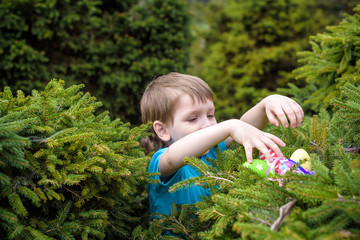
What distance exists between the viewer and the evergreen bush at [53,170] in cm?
127

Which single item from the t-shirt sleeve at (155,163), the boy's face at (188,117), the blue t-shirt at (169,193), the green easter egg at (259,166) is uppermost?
the boy's face at (188,117)

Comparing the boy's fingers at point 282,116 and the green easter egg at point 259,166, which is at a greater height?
the boy's fingers at point 282,116

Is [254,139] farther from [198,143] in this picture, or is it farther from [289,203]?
[289,203]

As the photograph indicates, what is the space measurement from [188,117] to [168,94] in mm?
281

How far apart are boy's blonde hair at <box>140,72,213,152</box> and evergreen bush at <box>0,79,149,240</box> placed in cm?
68

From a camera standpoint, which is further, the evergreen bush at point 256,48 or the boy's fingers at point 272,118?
the evergreen bush at point 256,48

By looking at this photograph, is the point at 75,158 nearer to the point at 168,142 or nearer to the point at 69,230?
the point at 69,230

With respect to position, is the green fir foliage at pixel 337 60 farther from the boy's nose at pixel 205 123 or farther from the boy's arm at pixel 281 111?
the boy's nose at pixel 205 123

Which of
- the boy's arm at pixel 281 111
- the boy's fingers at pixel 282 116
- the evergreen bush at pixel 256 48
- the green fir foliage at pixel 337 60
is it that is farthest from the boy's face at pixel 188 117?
the evergreen bush at pixel 256 48

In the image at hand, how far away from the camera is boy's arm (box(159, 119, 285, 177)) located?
1467mm

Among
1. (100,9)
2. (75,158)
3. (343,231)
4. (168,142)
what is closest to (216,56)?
(100,9)

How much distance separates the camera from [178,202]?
210 centimetres

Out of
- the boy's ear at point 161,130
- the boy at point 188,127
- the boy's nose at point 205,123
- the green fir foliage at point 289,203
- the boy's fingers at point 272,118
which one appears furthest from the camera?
the boy's ear at point 161,130

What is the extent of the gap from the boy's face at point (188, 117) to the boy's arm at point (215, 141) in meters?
0.40
